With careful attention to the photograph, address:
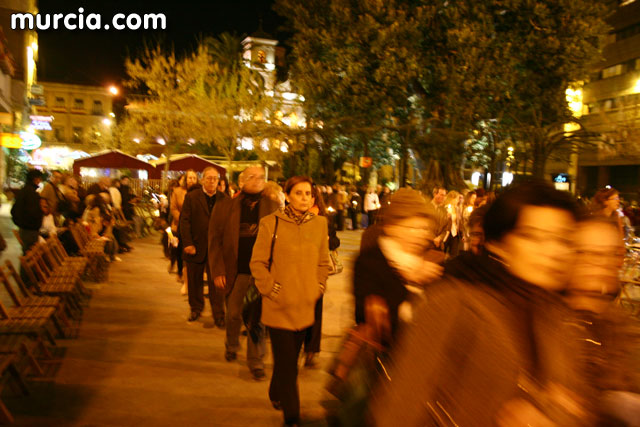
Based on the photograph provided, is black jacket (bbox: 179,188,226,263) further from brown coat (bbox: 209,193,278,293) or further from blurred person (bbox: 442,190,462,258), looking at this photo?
blurred person (bbox: 442,190,462,258)

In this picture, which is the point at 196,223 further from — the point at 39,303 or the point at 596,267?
the point at 596,267

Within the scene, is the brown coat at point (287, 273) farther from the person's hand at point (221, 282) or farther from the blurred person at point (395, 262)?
the person's hand at point (221, 282)

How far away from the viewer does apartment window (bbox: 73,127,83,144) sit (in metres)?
73.7

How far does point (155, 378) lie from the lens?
534 cm

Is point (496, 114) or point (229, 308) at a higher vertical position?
point (496, 114)

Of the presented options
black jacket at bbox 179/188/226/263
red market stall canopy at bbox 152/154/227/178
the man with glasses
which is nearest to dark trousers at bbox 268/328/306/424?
the man with glasses

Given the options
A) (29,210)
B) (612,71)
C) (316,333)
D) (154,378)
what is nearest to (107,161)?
(29,210)

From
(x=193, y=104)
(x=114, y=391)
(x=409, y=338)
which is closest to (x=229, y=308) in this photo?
(x=114, y=391)

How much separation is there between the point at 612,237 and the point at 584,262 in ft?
2.15

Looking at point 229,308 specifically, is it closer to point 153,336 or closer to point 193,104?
point 153,336

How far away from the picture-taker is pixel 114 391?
499 cm

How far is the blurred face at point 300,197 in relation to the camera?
4.35 metres

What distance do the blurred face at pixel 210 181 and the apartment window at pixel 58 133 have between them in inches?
2952

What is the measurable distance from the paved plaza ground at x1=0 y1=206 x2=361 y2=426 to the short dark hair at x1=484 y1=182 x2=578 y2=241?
5.43 ft
